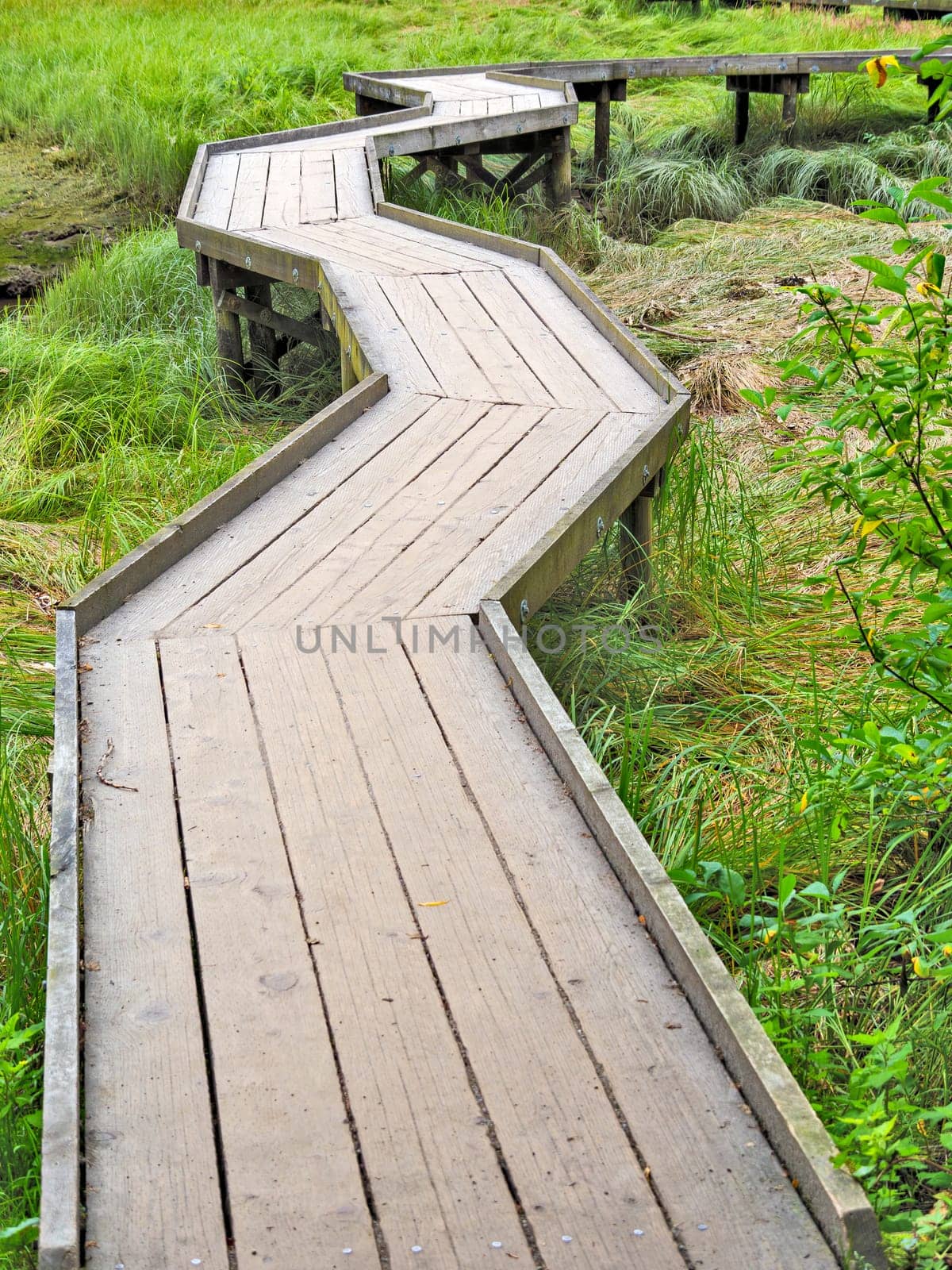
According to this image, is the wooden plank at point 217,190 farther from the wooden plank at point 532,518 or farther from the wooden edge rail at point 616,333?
the wooden plank at point 532,518

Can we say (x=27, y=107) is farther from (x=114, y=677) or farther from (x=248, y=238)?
(x=114, y=677)

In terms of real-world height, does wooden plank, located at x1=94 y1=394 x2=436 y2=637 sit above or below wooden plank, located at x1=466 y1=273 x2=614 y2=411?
below

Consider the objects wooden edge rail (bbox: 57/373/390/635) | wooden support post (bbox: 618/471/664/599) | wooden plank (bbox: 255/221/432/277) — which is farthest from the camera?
wooden plank (bbox: 255/221/432/277)

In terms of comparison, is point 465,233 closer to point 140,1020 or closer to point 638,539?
point 638,539

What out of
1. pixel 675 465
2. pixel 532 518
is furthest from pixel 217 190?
pixel 532 518

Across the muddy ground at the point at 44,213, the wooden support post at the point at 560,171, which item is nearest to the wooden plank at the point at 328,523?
the wooden support post at the point at 560,171

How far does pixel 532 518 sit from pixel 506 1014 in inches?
70.6

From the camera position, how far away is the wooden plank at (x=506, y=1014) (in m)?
1.69

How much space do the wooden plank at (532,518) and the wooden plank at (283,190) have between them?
3292 mm

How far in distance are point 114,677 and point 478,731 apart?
32.3 inches

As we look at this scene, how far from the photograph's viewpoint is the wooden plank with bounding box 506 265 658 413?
444 centimetres

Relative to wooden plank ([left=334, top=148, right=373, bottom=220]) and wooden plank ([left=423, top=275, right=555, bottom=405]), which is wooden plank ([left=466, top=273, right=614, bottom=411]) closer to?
wooden plank ([left=423, top=275, right=555, bottom=405])

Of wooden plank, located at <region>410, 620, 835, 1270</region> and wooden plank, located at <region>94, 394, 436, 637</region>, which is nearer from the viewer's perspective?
wooden plank, located at <region>410, 620, 835, 1270</region>

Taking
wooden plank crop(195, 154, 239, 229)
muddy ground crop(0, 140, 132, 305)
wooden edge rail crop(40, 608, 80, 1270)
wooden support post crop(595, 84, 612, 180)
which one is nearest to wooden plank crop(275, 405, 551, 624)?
wooden edge rail crop(40, 608, 80, 1270)
